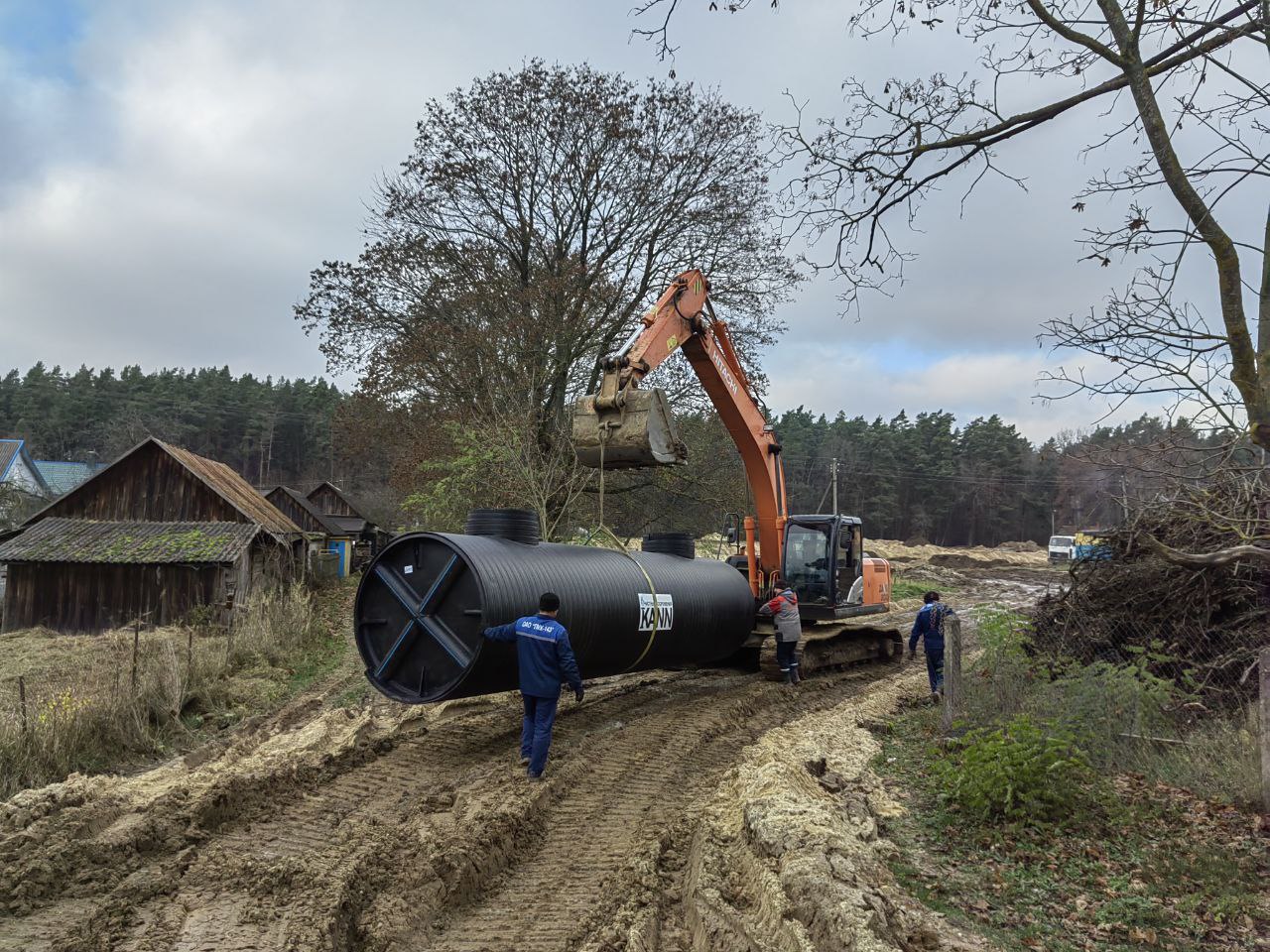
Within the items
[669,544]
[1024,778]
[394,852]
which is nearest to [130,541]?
[669,544]

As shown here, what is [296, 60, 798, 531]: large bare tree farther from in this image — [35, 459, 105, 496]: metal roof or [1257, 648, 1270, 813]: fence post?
[35, 459, 105, 496]: metal roof

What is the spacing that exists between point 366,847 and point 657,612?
4.85m

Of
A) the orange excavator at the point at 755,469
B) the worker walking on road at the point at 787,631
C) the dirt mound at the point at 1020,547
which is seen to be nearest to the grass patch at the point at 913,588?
the orange excavator at the point at 755,469

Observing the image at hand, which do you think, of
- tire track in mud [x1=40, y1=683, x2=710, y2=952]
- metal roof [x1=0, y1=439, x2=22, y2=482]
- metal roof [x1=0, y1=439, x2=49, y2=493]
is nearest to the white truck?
tire track in mud [x1=40, y1=683, x2=710, y2=952]

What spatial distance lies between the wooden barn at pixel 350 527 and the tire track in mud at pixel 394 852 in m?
39.0

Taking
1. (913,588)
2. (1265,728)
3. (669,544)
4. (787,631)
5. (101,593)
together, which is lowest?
(913,588)

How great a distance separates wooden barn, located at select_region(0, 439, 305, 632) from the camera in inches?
967

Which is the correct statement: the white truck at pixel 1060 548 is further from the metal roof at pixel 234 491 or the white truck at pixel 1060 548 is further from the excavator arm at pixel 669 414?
the excavator arm at pixel 669 414

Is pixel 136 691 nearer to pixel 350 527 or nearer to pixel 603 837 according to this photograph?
pixel 603 837

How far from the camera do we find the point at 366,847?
584 cm

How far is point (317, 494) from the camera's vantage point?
53.9 meters

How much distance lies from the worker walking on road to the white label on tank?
2.72 meters

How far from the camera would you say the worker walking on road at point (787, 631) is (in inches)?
499

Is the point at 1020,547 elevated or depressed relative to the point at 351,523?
depressed
